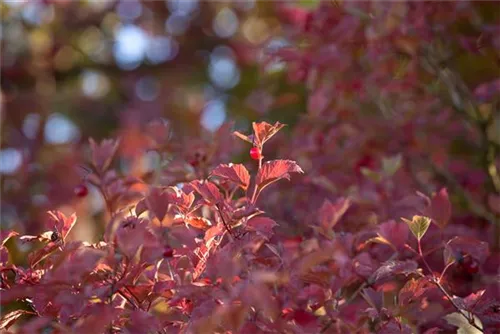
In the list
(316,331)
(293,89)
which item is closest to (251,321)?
(316,331)


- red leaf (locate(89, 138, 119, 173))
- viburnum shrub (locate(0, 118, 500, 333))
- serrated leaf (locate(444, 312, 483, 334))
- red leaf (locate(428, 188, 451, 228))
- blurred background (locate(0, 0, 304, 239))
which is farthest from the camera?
blurred background (locate(0, 0, 304, 239))

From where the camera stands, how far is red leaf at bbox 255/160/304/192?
124 centimetres

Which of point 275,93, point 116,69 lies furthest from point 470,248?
point 116,69

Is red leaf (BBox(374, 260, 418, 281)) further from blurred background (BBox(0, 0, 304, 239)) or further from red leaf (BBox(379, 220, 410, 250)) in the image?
blurred background (BBox(0, 0, 304, 239))

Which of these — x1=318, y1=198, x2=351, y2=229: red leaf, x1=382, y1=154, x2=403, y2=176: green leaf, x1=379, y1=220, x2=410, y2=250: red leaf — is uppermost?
x1=379, y1=220, x2=410, y2=250: red leaf

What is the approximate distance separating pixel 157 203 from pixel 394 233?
1.47 feet

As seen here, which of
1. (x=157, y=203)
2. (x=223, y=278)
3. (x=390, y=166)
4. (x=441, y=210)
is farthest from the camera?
(x=390, y=166)

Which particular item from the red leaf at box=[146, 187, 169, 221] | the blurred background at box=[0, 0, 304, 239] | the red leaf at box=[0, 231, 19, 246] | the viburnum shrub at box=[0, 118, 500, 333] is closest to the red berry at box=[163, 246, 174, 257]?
the viburnum shrub at box=[0, 118, 500, 333]

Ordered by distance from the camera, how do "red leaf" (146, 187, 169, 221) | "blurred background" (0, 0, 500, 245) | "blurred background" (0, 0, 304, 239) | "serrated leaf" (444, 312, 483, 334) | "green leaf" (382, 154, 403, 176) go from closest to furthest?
"red leaf" (146, 187, 169, 221), "serrated leaf" (444, 312, 483, 334), "green leaf" (382, 154, 403, 176), "blurred background" (0, 0, 500, 245), "blurred background" (0, 0, 304, 239)

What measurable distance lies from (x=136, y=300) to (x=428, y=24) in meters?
1.16

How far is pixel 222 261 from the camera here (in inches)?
41.4

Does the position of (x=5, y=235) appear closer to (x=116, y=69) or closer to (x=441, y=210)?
(x=441, y=210)

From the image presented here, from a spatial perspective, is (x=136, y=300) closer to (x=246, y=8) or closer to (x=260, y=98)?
(x=260, y=98)

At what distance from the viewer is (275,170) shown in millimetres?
1249
